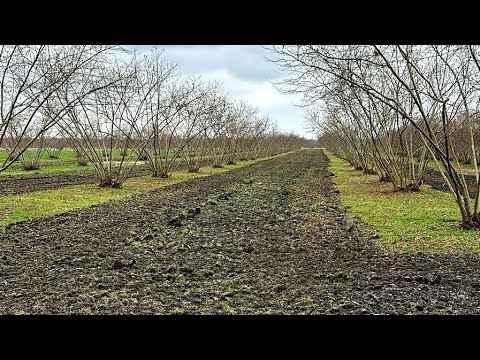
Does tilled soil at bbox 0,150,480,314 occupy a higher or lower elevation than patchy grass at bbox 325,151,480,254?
lower

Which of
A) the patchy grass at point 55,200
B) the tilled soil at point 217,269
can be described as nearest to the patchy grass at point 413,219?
the tilled soil at point 217,269

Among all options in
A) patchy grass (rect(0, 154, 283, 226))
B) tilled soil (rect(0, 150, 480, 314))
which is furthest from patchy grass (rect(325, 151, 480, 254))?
patchy grass (rect(0, 154, 283, 226))

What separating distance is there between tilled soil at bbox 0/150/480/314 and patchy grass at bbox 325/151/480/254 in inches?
19.4

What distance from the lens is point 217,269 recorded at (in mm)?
5926

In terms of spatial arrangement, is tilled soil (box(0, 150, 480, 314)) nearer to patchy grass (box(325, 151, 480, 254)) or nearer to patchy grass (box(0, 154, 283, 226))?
patchy grass (box(325, 151, 480, 254))

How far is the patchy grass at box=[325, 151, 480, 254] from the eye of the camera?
7145 millimetres

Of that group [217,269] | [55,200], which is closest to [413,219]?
[217,269]

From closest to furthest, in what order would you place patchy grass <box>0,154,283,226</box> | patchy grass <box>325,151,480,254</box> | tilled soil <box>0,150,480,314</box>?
tilled soil <box>0,150,480,314</box> → patchy grass <box>325,151,480,254</box> → patchy grass <box>0,154,283,226</box>

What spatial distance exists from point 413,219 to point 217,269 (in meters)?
5.13

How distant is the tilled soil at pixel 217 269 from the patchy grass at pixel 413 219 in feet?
1.62
